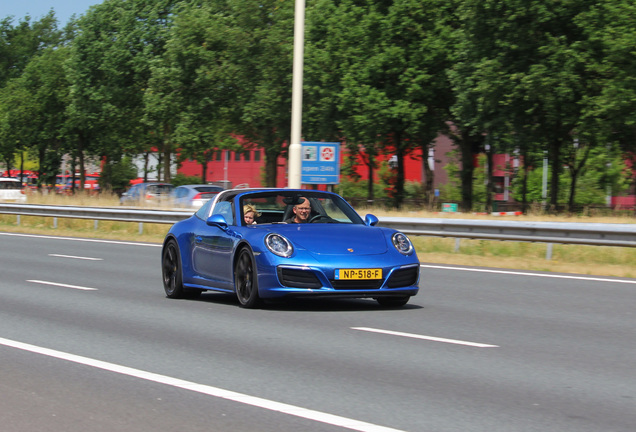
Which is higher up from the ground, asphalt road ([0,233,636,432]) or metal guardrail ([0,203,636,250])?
metal guardrail ([0,203,636,250])

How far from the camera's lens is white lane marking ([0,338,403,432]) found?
16.3 ft

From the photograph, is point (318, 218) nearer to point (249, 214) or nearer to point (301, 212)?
point (301, 212)

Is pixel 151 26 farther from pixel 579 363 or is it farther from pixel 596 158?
pixel 579 363

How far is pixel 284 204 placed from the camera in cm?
1080

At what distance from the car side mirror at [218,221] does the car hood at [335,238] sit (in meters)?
0.70

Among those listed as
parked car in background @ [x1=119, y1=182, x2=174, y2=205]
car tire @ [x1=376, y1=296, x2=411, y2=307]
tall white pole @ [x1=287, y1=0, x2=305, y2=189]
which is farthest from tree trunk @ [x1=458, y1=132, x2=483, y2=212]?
car tire @ [x1=376, y1=296, x2=411, y2=307]

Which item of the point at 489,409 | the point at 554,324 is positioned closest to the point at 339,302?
the point at 554,324

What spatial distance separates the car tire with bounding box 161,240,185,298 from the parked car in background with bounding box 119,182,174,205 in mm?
21912

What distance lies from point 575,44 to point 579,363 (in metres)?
30.3

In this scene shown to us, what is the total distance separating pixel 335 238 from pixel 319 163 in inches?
456

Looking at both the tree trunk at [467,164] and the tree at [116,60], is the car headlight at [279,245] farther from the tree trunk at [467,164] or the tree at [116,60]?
the tree at [116,60]

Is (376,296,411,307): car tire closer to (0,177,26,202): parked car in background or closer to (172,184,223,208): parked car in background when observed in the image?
(172,184,223,208): parked car in background

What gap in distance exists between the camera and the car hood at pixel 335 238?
9.61m

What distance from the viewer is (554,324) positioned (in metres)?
9.19
